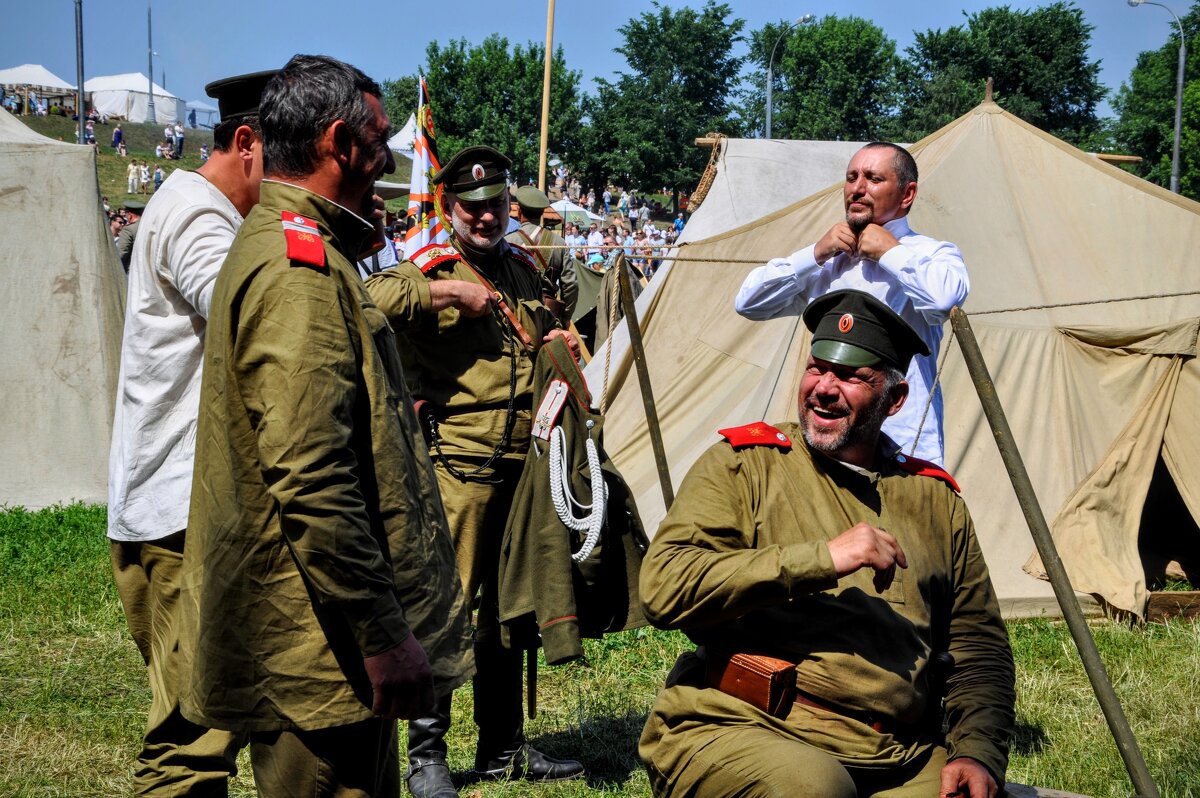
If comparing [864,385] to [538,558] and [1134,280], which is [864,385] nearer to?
[538,558]

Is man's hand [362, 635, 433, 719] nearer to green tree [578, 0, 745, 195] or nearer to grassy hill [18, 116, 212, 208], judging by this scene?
grassy hill [18, 116, 212, 208]

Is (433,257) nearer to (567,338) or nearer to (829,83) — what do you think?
(567,338)

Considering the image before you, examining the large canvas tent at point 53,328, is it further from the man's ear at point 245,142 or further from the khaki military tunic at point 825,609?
the khaki military tunic at point 825,609

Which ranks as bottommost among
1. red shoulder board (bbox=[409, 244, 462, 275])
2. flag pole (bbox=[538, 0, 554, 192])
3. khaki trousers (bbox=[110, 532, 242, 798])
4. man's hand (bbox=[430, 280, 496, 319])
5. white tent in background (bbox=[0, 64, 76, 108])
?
khaki trousers (bbox=[110, 532, 242, 798])

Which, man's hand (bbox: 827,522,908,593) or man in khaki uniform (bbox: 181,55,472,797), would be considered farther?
man's hand (bbox: 827,522,908,593)

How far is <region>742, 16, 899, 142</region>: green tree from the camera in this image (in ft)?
217

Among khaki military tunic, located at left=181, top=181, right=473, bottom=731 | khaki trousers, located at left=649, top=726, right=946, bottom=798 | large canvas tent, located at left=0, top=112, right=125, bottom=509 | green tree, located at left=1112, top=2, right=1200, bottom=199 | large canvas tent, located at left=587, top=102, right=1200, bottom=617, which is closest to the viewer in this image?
khaki military tunic, located at left=181, top=181, right=473, bottom=731

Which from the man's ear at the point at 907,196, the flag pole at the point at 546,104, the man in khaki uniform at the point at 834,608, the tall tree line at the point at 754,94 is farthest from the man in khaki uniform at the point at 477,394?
the tall tree line at the point at 754,94

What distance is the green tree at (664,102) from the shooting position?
191 feet

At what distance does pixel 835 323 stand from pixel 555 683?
9.29ft

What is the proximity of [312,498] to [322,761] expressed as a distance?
542 millimetres

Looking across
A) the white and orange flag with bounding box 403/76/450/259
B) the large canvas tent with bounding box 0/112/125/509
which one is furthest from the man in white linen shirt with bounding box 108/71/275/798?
the large canvas tent with bounding box 0/112/125/509

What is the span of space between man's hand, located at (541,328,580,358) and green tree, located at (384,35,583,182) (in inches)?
2155

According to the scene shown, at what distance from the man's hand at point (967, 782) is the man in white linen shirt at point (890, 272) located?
51.8 inches
